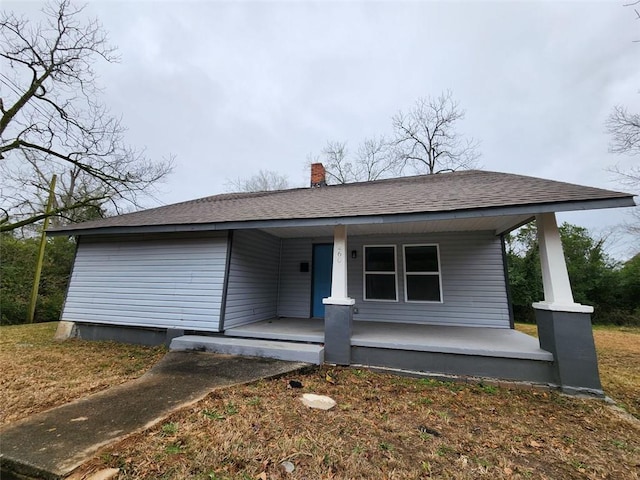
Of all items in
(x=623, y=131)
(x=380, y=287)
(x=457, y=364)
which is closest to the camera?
(x=457, y=364)

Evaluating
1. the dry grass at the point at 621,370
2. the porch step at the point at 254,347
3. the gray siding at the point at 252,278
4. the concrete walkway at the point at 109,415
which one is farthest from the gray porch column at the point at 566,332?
the gray siding at the point at 252,278

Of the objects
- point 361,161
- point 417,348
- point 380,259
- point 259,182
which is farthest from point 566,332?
point 259,182

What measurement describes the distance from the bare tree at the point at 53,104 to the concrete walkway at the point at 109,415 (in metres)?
9.09

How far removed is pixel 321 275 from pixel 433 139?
14426 mm

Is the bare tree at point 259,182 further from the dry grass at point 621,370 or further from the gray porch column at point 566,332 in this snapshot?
the gray porch column at point 566,332

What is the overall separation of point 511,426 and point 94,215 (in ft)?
49.6

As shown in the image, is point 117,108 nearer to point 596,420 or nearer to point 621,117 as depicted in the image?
point 596,420

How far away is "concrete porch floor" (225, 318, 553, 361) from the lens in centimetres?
398

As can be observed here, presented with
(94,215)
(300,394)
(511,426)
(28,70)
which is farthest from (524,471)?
(94,215)

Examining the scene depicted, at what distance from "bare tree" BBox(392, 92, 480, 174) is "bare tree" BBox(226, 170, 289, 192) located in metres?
10.8

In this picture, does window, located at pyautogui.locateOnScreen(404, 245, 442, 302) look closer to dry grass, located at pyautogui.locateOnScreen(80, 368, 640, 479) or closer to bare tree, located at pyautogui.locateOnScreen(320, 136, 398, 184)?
dry grass, located at pyautogui.locateOnScreen(80, 368, 640, 479)

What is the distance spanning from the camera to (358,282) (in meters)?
6.90

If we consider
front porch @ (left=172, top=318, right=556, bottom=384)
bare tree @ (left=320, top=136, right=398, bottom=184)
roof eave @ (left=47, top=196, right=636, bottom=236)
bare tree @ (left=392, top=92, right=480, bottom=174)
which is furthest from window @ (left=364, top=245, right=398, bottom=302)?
bare tree @ (left=392, top=92, right=480, bottom=174)

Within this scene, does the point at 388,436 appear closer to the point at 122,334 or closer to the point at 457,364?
the point at 457,364
